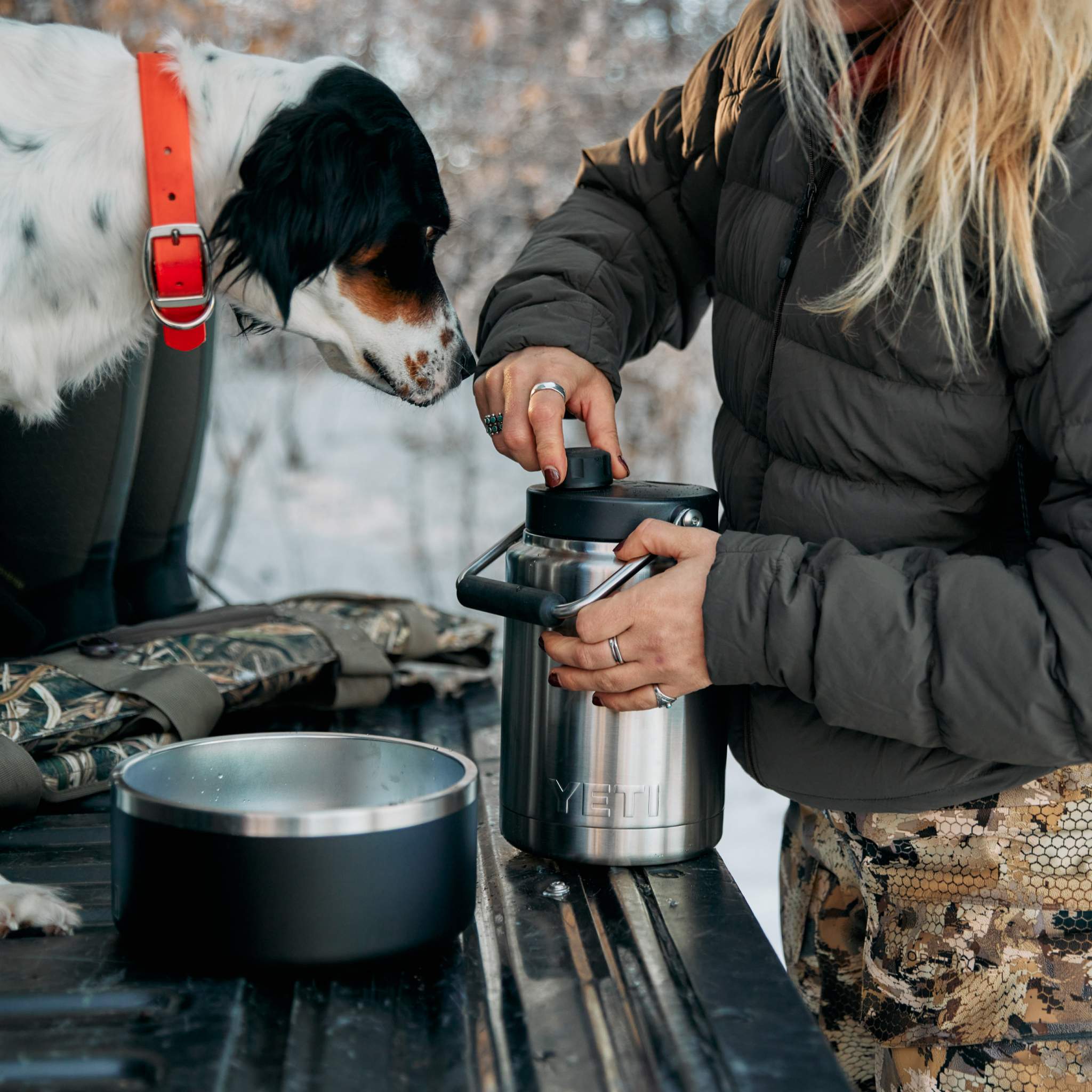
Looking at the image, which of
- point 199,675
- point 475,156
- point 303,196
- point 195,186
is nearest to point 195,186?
point 195,186

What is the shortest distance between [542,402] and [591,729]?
31 cm

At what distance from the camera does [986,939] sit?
0.96m

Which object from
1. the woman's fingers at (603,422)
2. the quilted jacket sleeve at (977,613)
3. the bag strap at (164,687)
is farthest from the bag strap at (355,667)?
the quilted jacket sleeve at (977,613)

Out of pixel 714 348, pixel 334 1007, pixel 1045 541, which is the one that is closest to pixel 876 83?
pixel 714 348

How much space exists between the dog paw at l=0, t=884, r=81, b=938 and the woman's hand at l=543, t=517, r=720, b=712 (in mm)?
429

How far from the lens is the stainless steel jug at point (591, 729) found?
3.00 feet

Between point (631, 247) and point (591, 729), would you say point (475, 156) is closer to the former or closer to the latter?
point (631, 247)

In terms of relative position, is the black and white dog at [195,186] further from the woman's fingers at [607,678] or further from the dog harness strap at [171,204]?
the woman's fingers at [607,678]

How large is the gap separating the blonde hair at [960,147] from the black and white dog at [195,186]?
2.08 feet

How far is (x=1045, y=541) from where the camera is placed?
85 cm

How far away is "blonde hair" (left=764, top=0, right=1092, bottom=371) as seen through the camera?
0.82m

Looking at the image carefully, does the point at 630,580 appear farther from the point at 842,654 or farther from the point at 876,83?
the point at 876,83

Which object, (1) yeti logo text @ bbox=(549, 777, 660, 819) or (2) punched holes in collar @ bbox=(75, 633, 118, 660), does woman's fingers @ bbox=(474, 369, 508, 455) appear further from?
(2) punched holes in collar @ bbox=(75, 633, 118, 660)

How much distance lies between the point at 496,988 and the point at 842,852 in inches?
20.1
